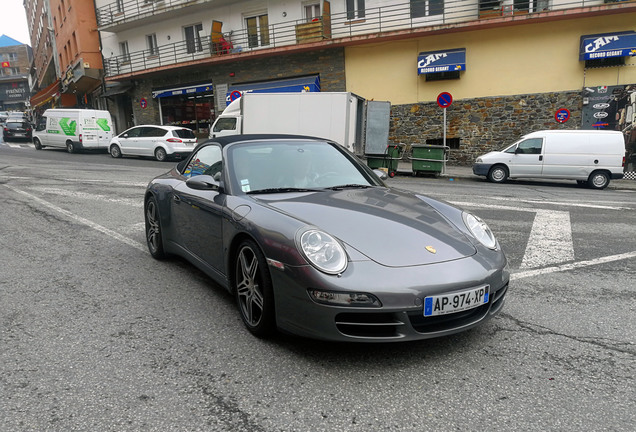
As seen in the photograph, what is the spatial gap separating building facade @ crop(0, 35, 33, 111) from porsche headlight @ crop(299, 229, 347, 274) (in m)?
105

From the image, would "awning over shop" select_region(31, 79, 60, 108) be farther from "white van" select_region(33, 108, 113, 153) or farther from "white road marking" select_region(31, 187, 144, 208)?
"white road marking" select_region(31, 187, 144, 208)

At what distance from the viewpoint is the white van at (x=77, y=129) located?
22875 millimetres

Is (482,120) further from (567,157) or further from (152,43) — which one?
(152,43)

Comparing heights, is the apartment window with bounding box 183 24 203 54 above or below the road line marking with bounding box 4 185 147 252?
above

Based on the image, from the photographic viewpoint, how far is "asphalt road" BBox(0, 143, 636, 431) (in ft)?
7.23

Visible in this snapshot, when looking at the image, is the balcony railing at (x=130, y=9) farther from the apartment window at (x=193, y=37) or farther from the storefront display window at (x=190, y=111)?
the storefront display window at (x=190, y=111)

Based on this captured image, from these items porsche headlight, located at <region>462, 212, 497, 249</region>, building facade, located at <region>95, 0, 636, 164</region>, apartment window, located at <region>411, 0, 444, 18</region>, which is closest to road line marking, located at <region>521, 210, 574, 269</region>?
porsche headlight, located at <region>462, 212, 497, 249</region>

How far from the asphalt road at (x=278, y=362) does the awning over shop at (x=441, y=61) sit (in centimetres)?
1522

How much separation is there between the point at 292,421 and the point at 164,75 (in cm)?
2690

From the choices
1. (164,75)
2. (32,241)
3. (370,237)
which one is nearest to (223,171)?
(370,237)

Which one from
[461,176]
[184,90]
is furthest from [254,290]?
[184,90]

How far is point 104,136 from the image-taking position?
921 inches

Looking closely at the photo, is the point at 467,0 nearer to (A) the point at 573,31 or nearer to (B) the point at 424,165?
(A) the point at 573,31

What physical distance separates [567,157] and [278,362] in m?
14.0
